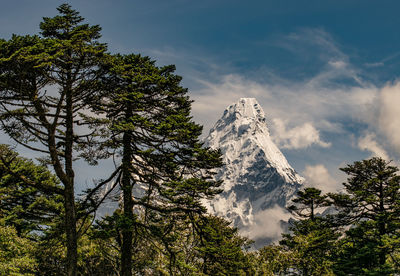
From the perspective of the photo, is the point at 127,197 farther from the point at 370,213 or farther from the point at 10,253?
the point at 370,213

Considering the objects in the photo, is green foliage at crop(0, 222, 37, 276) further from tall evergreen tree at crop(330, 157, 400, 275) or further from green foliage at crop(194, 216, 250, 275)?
tall evergreen tree at crop(330, 157, 400, 275)

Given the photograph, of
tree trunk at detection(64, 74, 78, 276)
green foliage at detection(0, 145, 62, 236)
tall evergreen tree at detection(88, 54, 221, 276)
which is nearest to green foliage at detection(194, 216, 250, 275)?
tall evergreen tree at detection(88, 54, 221, 276)

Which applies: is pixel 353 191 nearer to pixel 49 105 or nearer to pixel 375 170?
pixel 375 170

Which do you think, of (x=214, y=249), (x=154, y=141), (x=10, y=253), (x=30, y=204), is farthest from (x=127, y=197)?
(x=30, y=204)

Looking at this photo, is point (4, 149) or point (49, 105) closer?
point (49, 105)

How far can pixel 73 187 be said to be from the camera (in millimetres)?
12680

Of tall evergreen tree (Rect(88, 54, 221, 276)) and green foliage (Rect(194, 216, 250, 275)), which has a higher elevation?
tall evergreen tree (Rect(88, 54, 221, 276))

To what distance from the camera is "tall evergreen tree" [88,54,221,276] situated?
539 inches

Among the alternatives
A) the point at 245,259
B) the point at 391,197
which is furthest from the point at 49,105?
the point at 245,259

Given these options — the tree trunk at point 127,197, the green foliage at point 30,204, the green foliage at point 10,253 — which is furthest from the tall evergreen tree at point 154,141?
the green foliage at point 30,204

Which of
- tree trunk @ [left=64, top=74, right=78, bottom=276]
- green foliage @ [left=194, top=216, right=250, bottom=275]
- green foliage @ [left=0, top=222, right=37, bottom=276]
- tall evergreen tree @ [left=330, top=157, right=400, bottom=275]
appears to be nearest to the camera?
tree trunk @ [left=64, top=74, right=78, bottom=276]

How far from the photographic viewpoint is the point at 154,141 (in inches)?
577

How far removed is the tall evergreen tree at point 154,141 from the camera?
13.7m

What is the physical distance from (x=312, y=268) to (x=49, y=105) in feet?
86.2
